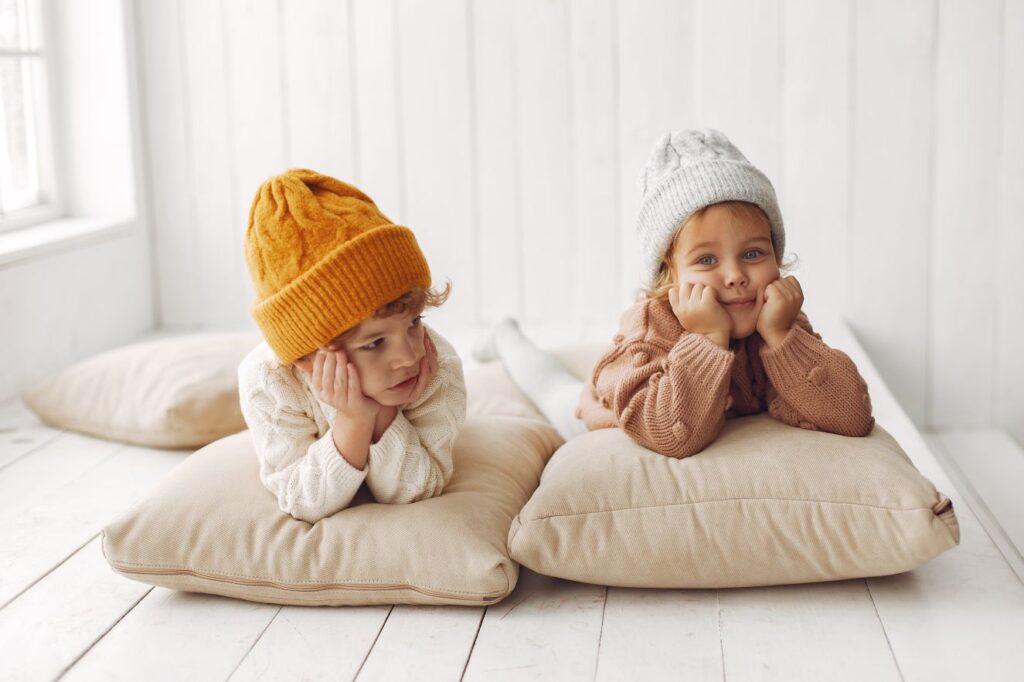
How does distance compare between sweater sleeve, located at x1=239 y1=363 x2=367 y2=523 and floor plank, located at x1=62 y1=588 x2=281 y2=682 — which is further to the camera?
sweater sleeve, located at x1=239 y1=363 x2=367 y2=523

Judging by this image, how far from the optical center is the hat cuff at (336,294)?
158 cm

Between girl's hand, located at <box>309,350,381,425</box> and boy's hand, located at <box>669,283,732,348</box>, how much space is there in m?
0.48

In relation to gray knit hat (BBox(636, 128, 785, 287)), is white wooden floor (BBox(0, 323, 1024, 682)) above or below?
below

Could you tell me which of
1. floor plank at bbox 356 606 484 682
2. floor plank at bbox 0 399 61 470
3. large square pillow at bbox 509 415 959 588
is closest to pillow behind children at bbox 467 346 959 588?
large square pillow at bbox 509 415 959 588

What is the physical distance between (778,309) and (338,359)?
0.62 meters

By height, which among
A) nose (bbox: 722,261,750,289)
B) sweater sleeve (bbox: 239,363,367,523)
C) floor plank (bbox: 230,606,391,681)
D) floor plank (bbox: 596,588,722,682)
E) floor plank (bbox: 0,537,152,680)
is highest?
nose (bbox: 722,261,750,289)

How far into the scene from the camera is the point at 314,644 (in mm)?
1537

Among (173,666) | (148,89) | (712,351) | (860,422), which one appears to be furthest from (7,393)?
(860,422)

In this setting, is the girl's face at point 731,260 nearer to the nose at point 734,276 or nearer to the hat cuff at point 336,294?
the nose at point 734,276

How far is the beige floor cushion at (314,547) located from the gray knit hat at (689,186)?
0.47 metres

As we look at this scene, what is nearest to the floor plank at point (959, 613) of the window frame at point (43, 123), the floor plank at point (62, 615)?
the floor plank at point (62, 615)

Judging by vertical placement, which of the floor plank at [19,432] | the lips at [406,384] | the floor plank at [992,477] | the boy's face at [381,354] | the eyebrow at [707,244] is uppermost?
the eyebrow at [707,244]

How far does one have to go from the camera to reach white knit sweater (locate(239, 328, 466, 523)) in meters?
1.69

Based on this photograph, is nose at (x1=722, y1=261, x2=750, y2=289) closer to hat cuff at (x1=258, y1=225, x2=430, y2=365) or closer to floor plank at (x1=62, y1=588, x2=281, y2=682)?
hat cuff at (x1=258, y1=225, x2=430, y2=365)
